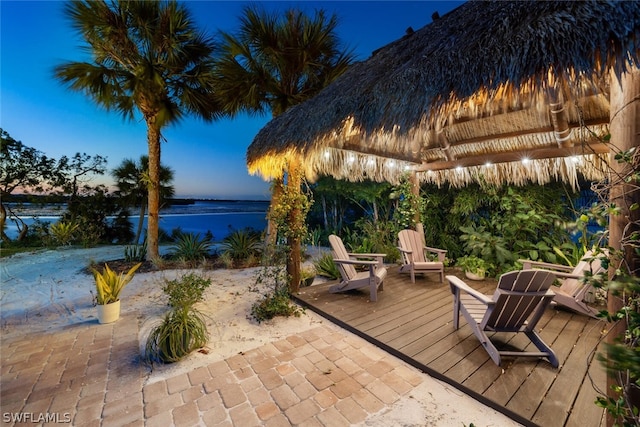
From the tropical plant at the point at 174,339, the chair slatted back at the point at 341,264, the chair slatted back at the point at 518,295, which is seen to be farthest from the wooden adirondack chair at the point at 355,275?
the tropical plant at the point at 174,339

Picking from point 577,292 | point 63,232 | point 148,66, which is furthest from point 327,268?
point 63,232

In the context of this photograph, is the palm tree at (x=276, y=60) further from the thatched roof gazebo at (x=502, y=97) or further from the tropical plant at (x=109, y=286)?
the tropical plant at (x=109, y=286)

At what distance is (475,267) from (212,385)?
4236mm

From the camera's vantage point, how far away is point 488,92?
191 centimetres

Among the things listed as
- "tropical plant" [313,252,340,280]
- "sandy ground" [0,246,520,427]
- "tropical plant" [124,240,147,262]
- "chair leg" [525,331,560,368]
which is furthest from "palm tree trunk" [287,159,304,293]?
"tropical plant" [124,240,147,262]

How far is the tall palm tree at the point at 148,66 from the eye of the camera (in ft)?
15.2

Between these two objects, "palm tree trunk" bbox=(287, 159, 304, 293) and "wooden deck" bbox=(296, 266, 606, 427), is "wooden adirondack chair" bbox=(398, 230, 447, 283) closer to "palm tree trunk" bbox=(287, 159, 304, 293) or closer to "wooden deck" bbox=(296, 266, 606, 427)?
"wooden deck" bbox=(296, 266, 606, 427)

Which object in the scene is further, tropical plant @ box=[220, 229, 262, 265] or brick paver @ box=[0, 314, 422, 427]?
tropical plant @ box=[220, 229, 262, 265]

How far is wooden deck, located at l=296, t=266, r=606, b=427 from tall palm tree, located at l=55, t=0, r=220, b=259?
4793 mm

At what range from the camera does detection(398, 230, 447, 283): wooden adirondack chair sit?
13.7 ft

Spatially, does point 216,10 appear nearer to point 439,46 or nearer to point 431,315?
point 439,46

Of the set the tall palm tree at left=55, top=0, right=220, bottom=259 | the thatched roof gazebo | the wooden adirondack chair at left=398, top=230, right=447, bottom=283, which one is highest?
the tall palm tree at left=55, top=0, right=220, bottom=259

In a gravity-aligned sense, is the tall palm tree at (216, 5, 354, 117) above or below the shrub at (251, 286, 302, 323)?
above

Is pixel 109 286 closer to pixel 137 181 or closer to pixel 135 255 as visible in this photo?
pixel 135 255
